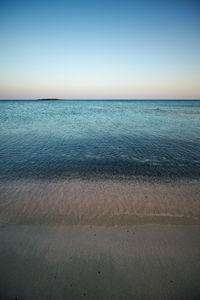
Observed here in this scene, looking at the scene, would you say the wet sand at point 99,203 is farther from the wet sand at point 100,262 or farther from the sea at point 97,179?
the wet sand at point 100,262

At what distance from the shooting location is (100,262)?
343cm

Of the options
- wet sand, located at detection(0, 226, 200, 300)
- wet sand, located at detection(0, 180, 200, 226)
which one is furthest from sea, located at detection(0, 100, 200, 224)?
wet sand, located at detection(0, 226, 200, 300)

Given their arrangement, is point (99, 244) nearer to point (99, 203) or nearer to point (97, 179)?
point (99, 203)

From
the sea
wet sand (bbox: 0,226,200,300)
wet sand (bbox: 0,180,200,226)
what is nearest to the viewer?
wet sand (bbox: 0,226,200,300)

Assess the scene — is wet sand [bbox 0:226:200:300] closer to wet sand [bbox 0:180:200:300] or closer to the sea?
wet sand [bbox 0:180:200:300]

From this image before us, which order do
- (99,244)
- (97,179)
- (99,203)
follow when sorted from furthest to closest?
1. (97,179)
2. (99,203)
3. (99,244)

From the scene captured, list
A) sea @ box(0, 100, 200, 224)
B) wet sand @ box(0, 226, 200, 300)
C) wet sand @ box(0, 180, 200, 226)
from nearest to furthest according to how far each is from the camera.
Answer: wet sand @ box(0, 226, 200, 300) < wet sand @ box(0, 180, 200, 226) < sea @ box(0, 100, 200, 224)

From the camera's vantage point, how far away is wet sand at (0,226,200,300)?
9.58 ft

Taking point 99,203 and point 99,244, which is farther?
point 99,203

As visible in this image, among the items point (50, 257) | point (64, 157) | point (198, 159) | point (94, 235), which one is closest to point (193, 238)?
point (94, 235)

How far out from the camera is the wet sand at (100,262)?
2920 millimetres

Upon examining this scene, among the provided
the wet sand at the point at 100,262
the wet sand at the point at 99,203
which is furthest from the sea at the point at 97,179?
the wet sand at the point at 100,262

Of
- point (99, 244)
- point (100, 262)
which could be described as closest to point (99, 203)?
point (99, 244)

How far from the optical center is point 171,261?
137 inches
